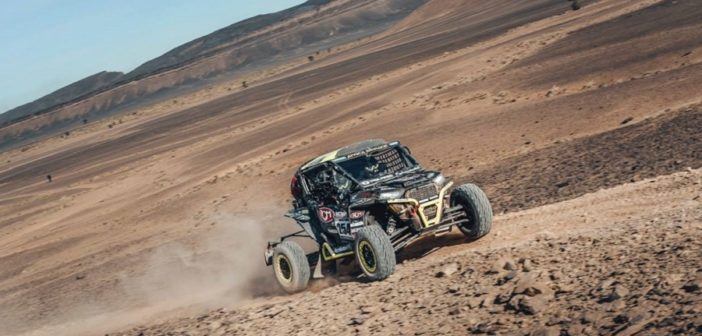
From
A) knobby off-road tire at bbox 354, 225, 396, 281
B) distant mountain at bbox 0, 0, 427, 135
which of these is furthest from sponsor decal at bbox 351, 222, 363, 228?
distant mountain at bbox 0, 0, 427, 135

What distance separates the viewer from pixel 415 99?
36812mm

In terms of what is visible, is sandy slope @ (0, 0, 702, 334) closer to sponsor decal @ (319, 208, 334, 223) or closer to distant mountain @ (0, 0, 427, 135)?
sponsor decal @ (319, 208, 334, 223)

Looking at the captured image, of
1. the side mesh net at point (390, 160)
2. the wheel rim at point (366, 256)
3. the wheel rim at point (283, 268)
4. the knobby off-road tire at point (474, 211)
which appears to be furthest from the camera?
the side mesh net at point (390, 160)

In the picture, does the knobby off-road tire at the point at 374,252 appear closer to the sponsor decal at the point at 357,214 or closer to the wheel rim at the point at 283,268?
the sponsor decal at the point at 357,214

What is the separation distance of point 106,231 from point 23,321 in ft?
32.3

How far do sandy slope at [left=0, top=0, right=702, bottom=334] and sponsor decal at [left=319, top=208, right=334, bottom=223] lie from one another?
63.0 inches

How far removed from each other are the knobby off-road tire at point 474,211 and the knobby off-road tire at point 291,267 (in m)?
2.64

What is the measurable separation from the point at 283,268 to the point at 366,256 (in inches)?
85.0

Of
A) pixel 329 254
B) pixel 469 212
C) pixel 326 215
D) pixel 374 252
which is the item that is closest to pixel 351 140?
pixel 326 215

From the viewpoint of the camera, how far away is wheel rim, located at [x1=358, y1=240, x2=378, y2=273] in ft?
39.6

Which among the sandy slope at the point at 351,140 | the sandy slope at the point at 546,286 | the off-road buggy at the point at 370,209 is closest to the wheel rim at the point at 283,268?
the off-road buggy at the point at 370,209

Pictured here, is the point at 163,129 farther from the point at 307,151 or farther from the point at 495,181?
the point at 495,181

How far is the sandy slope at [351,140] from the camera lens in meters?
17.2

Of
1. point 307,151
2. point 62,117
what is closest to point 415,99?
point 307,151
